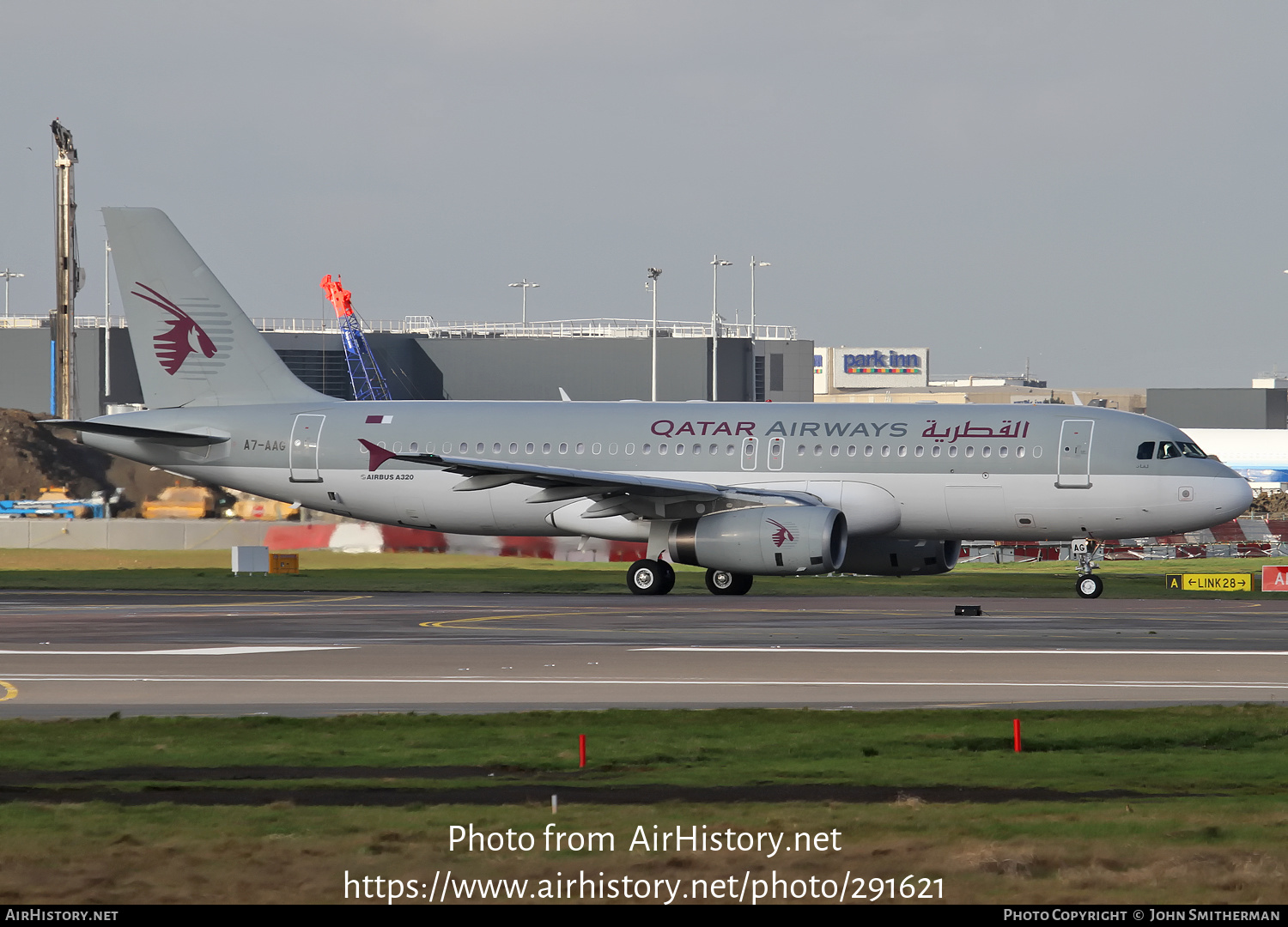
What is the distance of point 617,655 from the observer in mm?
23219

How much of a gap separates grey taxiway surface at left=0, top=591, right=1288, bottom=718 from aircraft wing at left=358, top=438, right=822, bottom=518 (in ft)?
9.69

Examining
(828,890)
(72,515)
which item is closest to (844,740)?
(828,890)

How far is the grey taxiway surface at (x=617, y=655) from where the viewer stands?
18.5 m

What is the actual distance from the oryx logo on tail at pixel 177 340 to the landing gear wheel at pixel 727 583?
15412mm

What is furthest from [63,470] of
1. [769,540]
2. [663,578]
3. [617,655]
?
[617,655]

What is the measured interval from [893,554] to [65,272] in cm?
5402

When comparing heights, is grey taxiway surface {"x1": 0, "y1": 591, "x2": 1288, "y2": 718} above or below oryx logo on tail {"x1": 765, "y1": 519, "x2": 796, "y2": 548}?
below

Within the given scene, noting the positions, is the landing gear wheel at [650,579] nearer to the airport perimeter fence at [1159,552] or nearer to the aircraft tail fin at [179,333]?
the aircraft tail fin at [179,333]

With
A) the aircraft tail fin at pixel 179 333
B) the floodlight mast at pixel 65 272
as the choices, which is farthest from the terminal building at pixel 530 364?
the aircraft tail fin at pixel 179 333

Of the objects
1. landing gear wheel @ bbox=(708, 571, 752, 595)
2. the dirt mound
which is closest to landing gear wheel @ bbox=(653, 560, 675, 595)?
landing gear wheel @ bbox=(708, 571, 752, 595)

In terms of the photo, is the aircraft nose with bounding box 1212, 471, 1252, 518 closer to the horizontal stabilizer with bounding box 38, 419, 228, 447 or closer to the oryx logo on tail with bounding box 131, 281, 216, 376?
the horizontal stabilizer with bounding box 38, 419, 228, 447

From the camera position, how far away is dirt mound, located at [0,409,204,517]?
171ft

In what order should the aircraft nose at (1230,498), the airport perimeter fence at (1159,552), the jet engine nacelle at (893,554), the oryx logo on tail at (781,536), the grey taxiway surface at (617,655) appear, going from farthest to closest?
1. the airport perimeter fence at (1159,552)
2. the jet engine nacelle at (893,554)
3. the aircraft nose at (1230,498)
4. the oryx logo on tail at (781,536)
5. the grey taxiway surface at (617,655)
